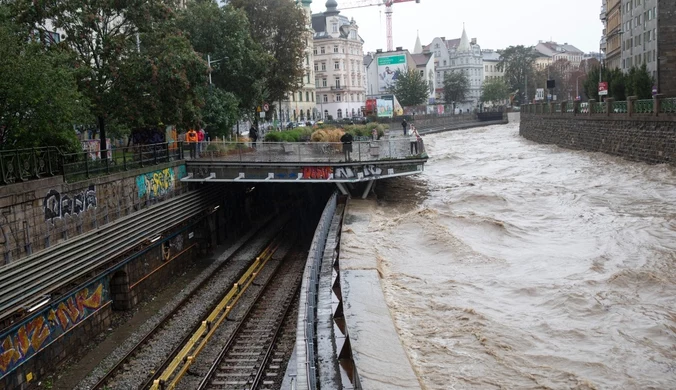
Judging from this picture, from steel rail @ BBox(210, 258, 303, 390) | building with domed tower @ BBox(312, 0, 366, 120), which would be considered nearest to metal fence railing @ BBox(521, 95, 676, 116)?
steel rail @ BBox(210, 258, 303, 390)

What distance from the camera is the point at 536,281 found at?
66.0 ft

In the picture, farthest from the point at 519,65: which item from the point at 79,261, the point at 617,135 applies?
the point at 79,261

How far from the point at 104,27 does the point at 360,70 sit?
10694 centimetres

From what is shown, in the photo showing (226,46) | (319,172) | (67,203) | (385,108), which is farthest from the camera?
(385,108)

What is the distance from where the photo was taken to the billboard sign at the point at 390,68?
132 meters

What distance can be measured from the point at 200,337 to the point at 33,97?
8.44m

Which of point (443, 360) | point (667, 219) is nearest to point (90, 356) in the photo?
point (443, 360)

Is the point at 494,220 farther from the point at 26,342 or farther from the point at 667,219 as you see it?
the point at 26,342

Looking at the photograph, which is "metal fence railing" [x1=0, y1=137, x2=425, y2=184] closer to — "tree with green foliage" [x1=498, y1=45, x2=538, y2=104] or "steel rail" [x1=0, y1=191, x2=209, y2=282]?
"steel rail" [x1=0, y1=191, x2=209, y2=282]

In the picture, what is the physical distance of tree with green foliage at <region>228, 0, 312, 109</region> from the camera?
53344 millimetres

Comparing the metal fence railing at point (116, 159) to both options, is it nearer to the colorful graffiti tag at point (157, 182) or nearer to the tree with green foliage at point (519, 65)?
the colorful graffiti tag at point (157, 182)

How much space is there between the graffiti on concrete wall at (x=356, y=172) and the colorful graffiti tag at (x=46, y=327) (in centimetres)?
1215

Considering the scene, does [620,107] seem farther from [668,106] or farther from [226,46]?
[226,46]

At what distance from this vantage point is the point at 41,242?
66.7ft
